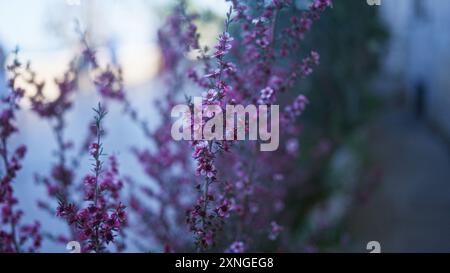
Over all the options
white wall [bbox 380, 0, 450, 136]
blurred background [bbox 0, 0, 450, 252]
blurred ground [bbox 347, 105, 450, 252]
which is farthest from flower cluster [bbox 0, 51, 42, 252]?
white wall [bbox 380, 0, 450, 136]

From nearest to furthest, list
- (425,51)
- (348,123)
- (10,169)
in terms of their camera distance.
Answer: (10,169) < (348,123) < (425,51)

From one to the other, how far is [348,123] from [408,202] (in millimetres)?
1719

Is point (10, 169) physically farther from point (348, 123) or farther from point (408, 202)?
point (348, 123)

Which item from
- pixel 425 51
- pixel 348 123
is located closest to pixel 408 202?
pixel 348 123

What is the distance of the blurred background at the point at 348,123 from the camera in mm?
3682

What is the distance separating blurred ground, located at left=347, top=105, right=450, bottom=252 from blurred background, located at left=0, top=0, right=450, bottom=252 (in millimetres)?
10

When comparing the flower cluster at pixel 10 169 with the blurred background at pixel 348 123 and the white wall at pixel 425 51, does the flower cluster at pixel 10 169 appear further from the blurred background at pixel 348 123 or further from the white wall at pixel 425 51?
the white wall at pixel 425 51

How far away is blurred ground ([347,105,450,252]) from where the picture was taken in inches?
152

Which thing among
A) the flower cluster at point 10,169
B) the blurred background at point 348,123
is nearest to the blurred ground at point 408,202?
the blurred background at point 348,123

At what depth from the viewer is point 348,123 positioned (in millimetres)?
6191

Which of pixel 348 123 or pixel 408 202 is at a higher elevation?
pixel 348 123

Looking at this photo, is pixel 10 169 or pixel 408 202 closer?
pixel 10 169
